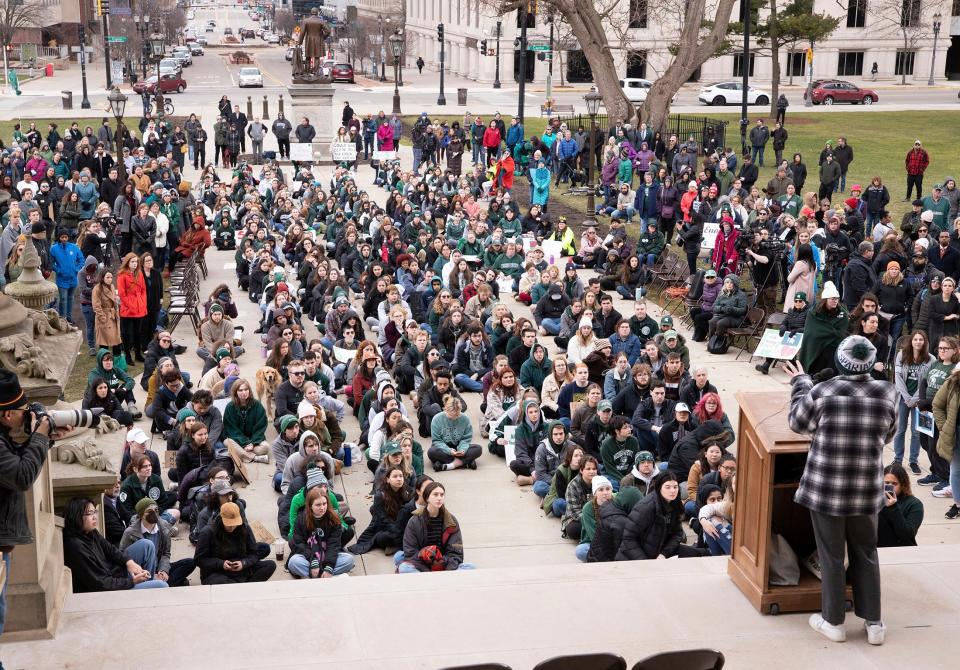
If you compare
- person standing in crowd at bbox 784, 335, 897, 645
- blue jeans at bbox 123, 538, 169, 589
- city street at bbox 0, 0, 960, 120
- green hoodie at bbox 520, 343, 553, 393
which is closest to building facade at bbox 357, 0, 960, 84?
city street at bbox 0, 0, 960, 120

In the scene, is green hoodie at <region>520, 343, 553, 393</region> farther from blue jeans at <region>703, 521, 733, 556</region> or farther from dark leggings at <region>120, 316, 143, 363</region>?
dark leggings at <region>120, 316, 143, 363</region>

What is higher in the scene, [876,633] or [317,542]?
[876,633]

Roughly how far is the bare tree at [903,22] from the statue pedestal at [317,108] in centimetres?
3930

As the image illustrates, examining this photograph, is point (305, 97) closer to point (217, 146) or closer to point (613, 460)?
point (217, 146)

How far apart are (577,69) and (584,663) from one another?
71043 millimetres

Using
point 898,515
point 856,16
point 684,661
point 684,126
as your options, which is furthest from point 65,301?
point 856,16

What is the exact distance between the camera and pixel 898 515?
952 centimetres

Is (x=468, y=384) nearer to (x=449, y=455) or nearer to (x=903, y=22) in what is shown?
(x=449, y=455)

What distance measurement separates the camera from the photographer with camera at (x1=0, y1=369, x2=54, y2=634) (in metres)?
6.09

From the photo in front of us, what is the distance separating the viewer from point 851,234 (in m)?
21.8

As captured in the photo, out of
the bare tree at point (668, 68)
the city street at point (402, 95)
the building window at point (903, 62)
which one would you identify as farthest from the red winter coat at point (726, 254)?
the building window at point (903, 62)

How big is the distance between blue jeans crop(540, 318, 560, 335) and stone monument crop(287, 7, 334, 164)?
22.8 m

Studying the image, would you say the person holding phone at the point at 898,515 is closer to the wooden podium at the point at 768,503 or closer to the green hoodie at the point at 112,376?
the wooden podium at the point at 768,503

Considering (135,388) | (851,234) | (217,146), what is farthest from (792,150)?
(135,388)
